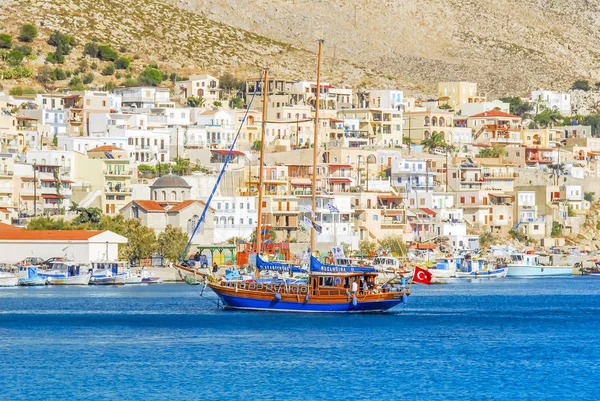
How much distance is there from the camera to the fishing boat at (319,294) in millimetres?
75812

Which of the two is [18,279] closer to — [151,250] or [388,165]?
[151,250]

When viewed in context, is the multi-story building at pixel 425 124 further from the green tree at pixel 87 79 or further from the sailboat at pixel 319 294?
the sailboat at pixel 319 294

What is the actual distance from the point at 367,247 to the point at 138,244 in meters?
21.2

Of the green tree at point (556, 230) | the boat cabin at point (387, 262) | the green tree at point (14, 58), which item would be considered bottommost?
the boat cabin at point (387, 262)

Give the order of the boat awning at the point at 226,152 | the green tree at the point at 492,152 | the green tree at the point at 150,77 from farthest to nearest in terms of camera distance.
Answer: the green tree at the point at 150,77, the green tree at the point at 492,152, the boat awning at the point at 226,152

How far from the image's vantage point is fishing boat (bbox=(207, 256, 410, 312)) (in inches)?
2985

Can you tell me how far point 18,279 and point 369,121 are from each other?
65867mm

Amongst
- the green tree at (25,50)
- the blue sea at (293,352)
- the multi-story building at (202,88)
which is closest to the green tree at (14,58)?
the green tree at (25,50)

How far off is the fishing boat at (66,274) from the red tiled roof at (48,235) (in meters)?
2.57

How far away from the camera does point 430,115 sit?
169250mm

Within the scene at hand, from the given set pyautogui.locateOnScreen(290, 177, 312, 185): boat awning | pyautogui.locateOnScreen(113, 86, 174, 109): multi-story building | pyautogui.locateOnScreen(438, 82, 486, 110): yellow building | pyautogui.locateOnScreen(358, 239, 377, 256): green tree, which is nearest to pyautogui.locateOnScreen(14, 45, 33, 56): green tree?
pyautogui.locateOnScreen(113, 86, 174, 109): multi-story building

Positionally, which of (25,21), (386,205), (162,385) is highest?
(25,21)

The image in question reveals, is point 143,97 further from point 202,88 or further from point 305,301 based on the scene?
point 305,301

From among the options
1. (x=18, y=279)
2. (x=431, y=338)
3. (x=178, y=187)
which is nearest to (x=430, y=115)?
(x=178, y=187)
